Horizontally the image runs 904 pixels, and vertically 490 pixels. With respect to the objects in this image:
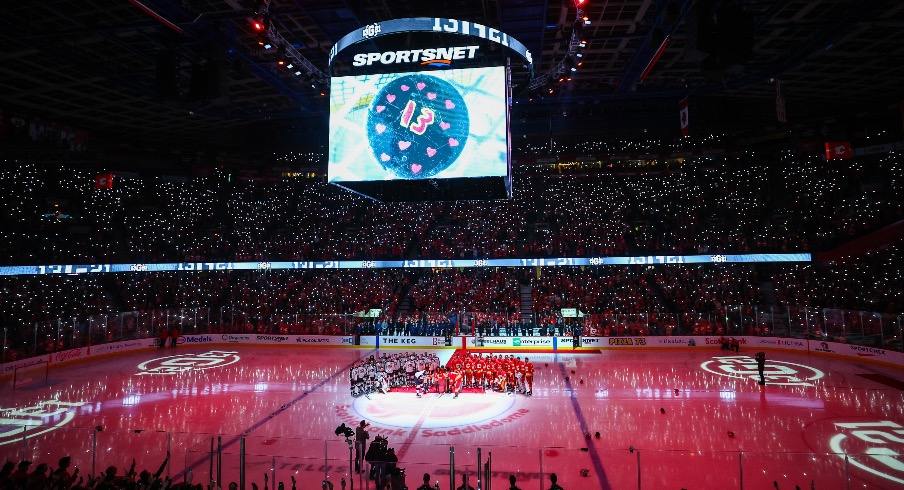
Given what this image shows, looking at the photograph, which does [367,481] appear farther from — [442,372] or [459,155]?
[442,372]

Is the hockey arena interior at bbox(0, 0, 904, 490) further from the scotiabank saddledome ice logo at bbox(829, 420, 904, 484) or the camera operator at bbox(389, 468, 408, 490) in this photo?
the scotiabank saddledome ice logo at bbox(829, 420, 904, 484)

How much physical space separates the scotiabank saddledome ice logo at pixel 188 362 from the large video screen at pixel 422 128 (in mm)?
13902

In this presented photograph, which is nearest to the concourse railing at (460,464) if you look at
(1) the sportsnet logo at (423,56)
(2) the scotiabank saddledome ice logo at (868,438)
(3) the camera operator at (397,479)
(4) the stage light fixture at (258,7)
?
(3) the camera operator at (397,479)

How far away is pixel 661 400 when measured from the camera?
1625 cm

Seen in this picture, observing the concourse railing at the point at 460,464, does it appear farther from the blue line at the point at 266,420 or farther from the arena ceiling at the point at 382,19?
the arena ceiling at the point at 382,19

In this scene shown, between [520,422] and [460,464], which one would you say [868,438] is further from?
[460,464]

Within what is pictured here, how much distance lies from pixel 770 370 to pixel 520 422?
499 inches

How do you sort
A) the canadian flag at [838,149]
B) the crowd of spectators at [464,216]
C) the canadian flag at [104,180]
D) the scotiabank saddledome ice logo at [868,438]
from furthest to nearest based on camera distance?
the canadian flag at [104,180] → the crowd of spectators at [464,216] → the canadian flag at [838,149] → the scotiabank saddledome ice logo at [868,438]

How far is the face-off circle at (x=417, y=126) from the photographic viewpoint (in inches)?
534

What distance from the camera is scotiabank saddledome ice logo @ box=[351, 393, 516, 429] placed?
14.4m

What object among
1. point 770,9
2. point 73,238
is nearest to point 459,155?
point 770,9

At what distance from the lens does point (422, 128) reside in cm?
1379

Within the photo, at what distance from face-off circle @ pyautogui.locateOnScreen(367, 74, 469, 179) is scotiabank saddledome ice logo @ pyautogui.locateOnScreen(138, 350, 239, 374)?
589 inches

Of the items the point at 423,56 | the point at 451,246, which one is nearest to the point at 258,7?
the point at 423,56
